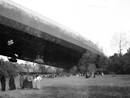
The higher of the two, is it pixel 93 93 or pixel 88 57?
pixel 88 57

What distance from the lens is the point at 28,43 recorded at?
17453 mm

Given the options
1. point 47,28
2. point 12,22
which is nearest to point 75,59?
point 47,28

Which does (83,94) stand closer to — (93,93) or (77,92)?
(93,93)

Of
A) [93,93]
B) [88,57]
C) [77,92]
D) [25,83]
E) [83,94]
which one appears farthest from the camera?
[88,57]

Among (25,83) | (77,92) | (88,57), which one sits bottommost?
(77,92)

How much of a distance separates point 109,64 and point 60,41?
1866 centimetres

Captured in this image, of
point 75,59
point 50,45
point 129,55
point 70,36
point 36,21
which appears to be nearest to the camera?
point 36,21

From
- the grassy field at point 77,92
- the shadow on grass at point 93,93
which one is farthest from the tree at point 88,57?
the shadow on grass at point 93,93

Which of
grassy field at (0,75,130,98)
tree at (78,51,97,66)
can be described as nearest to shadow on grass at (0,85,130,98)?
grassy field at (0,75,130,98)

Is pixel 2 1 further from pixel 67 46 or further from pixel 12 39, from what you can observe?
pixel 67 46

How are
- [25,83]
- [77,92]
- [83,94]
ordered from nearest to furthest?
[83,94]
[77,92]
[25,83]

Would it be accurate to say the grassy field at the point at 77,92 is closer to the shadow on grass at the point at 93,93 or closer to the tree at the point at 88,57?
the shadow on grass at the point at 93,93

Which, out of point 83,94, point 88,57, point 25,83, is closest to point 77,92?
point 83,94

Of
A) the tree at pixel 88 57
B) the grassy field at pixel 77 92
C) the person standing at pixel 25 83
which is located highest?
the tree at pixel 88 57
